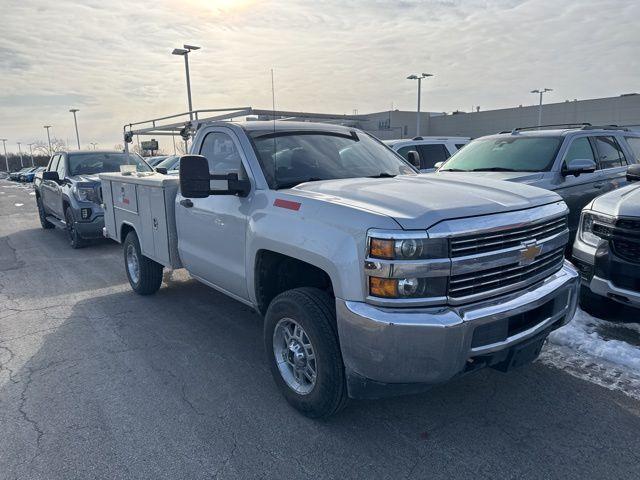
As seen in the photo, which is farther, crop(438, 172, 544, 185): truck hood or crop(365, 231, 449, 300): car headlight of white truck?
crop(438, 172, 544, 185): truck hood

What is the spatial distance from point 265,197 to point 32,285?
4952 millimetres

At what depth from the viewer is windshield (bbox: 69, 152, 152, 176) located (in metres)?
10.1

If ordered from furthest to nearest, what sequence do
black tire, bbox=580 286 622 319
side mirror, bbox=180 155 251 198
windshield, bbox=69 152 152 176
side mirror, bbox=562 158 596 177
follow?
windshield, bbox=69 152 152 176, side mirror, bbox=562 158 596 177, black tire, bbox=580 286 622 319, side mirror, bbox=180 155 251 198

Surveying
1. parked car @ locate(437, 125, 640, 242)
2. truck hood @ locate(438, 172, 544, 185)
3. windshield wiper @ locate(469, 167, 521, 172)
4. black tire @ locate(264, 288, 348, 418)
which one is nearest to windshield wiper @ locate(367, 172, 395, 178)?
black tire @ locate(264, 288, 348, 418)

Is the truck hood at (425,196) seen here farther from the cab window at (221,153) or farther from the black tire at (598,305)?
the black tire at (598,305)

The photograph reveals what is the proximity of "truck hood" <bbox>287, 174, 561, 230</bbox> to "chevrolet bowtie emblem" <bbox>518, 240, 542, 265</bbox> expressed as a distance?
234 millimetres

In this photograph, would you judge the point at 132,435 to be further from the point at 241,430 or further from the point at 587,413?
the point at 587,413

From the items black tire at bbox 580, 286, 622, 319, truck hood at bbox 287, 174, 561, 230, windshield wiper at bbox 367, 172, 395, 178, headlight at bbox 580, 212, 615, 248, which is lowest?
black tire at bbox 580, 286, 622, 319

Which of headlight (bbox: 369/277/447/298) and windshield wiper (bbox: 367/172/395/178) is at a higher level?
windshield wiper (bbox: 367/172/395/178)

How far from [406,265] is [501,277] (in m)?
0.70

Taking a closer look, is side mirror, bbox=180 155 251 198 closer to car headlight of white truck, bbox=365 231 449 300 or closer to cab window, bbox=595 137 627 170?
car headlight of white truck, bbox=365 231 449 300

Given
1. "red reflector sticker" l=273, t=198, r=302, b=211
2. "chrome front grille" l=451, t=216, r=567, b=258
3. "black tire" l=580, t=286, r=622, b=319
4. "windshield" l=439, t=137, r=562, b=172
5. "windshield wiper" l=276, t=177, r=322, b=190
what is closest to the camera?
"chrome front grille" l=451, t=216, r=567, b=258

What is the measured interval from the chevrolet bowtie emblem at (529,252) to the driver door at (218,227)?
6.45 ft

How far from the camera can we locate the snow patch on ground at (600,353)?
3.62m
